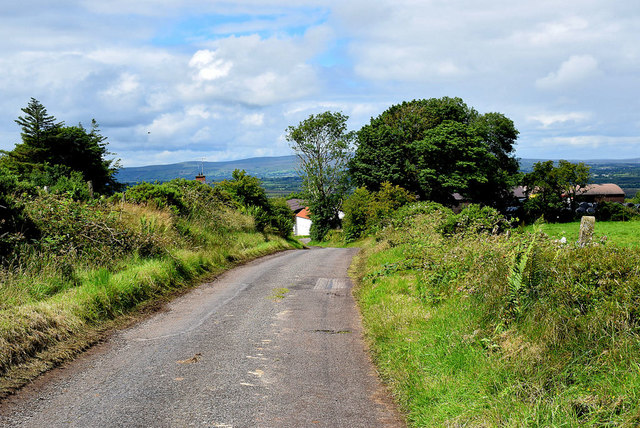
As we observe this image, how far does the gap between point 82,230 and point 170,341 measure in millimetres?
4903

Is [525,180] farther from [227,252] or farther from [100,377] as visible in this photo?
[100,377]

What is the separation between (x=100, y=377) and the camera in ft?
17.7

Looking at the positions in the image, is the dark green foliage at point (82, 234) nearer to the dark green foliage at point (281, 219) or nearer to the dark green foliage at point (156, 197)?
the dark green foliage at point (156, 197)

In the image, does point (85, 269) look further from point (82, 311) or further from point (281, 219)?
point (281, 219)

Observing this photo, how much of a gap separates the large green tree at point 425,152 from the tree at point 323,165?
446 centimetres

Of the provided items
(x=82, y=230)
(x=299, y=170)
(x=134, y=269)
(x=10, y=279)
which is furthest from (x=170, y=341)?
(x=299, y=170)

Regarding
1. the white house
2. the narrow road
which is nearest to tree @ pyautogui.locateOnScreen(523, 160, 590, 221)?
the white house

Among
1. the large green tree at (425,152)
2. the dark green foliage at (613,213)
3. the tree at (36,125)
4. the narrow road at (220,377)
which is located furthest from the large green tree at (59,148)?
the dark green foliage at (613,213)

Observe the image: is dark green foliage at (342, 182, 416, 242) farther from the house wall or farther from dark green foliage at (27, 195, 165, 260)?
the house wall

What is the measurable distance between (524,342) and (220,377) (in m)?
3.54

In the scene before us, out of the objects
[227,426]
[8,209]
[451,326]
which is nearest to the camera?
[227,426]

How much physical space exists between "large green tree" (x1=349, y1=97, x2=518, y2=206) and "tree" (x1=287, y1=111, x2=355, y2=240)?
4.46 metres

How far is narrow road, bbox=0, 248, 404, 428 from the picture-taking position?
4469mm

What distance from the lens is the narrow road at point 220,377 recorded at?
447 cm
